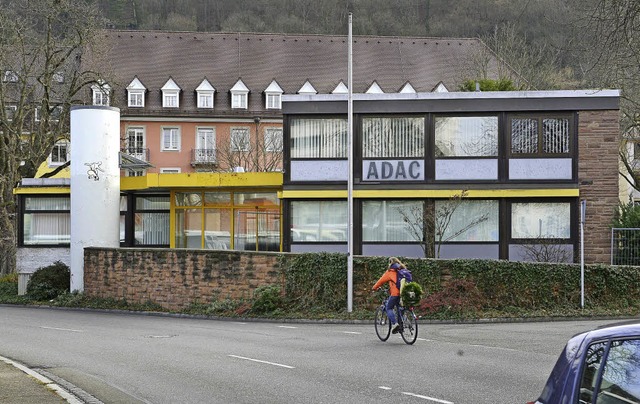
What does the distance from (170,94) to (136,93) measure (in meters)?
2.34

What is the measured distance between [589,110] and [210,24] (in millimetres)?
56681

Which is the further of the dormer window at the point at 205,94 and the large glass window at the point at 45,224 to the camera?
the dormer window at the point at 205,94

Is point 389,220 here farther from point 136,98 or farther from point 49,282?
point 136,98

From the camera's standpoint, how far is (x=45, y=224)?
35125 mm

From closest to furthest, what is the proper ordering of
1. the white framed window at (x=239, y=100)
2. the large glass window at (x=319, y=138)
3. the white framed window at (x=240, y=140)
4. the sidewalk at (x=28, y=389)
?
the sidewalk at (x=28, y=389)
the large glass window at (x=319, y=138)
the white framed window at (x=240, y=140)
the white framed window at (x=239, y=100)

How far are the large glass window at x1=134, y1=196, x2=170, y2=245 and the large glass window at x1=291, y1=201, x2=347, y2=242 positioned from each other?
21.8 ft

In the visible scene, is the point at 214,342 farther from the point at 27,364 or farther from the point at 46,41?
the point at 46,41

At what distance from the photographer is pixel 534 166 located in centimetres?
2989

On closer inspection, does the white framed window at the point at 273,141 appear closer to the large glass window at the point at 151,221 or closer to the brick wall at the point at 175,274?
the large glass window at the point at 151,221

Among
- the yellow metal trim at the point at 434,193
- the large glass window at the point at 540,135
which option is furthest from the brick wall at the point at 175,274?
the large glass window at the point at 540,135

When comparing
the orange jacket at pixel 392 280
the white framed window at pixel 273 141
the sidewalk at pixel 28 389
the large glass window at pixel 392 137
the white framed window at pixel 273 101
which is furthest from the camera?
the white framed window at pixel 273 101

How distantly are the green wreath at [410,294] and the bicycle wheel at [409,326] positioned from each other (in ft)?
0.63

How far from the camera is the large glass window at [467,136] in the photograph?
30203 millimetres

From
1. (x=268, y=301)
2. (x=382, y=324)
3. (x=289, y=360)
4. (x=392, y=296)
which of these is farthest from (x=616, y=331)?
(x=268, y=301)
